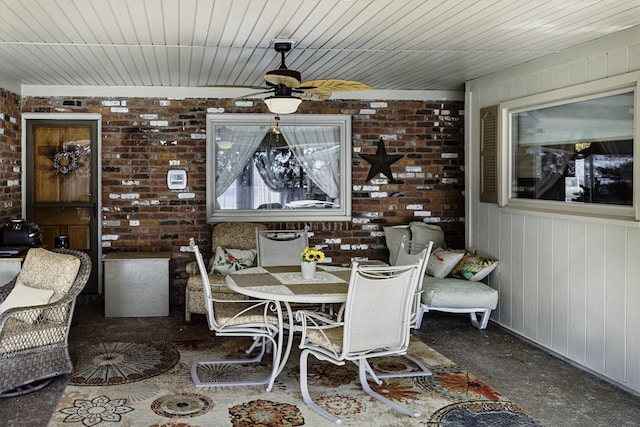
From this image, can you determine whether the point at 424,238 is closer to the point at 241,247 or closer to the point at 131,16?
the point at 241,247

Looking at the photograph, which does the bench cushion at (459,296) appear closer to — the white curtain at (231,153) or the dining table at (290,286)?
the dining table at (290,286)

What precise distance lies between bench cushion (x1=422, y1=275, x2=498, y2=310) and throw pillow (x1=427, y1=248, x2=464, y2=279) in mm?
319

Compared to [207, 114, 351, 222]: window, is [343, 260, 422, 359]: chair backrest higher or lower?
lower

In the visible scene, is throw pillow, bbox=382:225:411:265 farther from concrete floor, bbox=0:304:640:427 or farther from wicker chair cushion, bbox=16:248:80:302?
wicker chair cushion, bbox=16:248:80:302

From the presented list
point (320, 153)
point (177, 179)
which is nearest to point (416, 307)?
point (320, 153)

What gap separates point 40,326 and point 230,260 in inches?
90.4

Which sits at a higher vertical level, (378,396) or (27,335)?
(27,335)

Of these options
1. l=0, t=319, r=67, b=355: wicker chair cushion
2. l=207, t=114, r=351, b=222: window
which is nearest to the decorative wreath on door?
l=207, t=114, r=351, b=222: window

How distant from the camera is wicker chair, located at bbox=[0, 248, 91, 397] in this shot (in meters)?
4.08

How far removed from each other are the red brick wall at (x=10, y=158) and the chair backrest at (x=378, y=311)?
406 cm

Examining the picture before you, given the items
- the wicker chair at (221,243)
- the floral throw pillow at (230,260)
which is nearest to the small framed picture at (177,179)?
the wicker chair at (221,243)

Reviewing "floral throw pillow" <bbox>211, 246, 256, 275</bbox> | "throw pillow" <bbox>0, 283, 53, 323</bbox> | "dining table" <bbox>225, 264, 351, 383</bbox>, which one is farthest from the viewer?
"floral throw pillow" <bbox>211, 246, 256, 275</bbox>

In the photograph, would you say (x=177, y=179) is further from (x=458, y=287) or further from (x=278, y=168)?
(x=458, y=287)

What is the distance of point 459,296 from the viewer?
5789 mm
